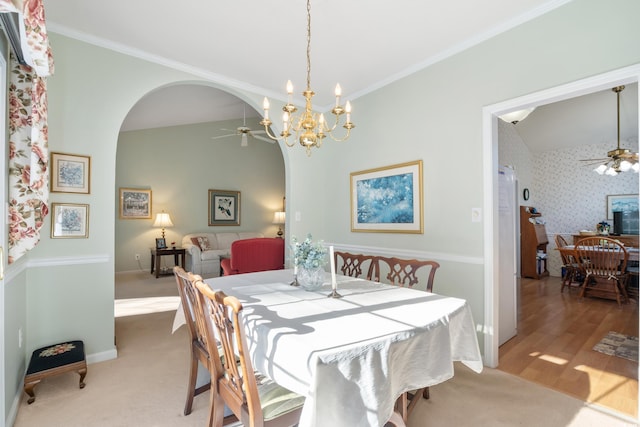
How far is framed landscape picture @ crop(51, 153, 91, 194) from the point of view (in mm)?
2463

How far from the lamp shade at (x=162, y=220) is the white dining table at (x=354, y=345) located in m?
5.53

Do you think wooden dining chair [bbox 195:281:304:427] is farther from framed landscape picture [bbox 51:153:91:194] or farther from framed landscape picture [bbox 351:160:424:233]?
framed landscape picture [bbox 351:160:424:233]

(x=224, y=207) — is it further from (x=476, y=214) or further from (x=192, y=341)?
(x=476, y=214)

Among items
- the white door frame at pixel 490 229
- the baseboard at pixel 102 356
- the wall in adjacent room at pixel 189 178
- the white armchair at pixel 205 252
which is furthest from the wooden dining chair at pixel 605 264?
the wall in adjacent room at pixel 189 178

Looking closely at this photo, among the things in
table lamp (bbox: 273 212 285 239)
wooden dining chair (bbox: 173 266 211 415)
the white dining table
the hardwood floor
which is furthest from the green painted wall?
table lamp (bbox: 273 212 285 239)

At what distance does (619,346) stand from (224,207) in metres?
7.27

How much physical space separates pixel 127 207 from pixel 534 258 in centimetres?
836

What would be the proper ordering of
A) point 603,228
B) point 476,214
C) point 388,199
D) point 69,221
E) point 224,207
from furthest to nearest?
point 224,207
point 603,228
point 388,199
point 476,214
point 69,221

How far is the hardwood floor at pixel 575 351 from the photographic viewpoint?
2.21 m

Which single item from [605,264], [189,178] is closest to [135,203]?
[189,178]

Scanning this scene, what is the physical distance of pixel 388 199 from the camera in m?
3.45

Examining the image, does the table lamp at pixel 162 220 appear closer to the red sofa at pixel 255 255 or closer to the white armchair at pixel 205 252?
the white armchair at pixel 205 252

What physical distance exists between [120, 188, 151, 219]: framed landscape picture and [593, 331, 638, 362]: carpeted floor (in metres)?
7.52

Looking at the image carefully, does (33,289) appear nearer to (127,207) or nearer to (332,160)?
(332,160)
